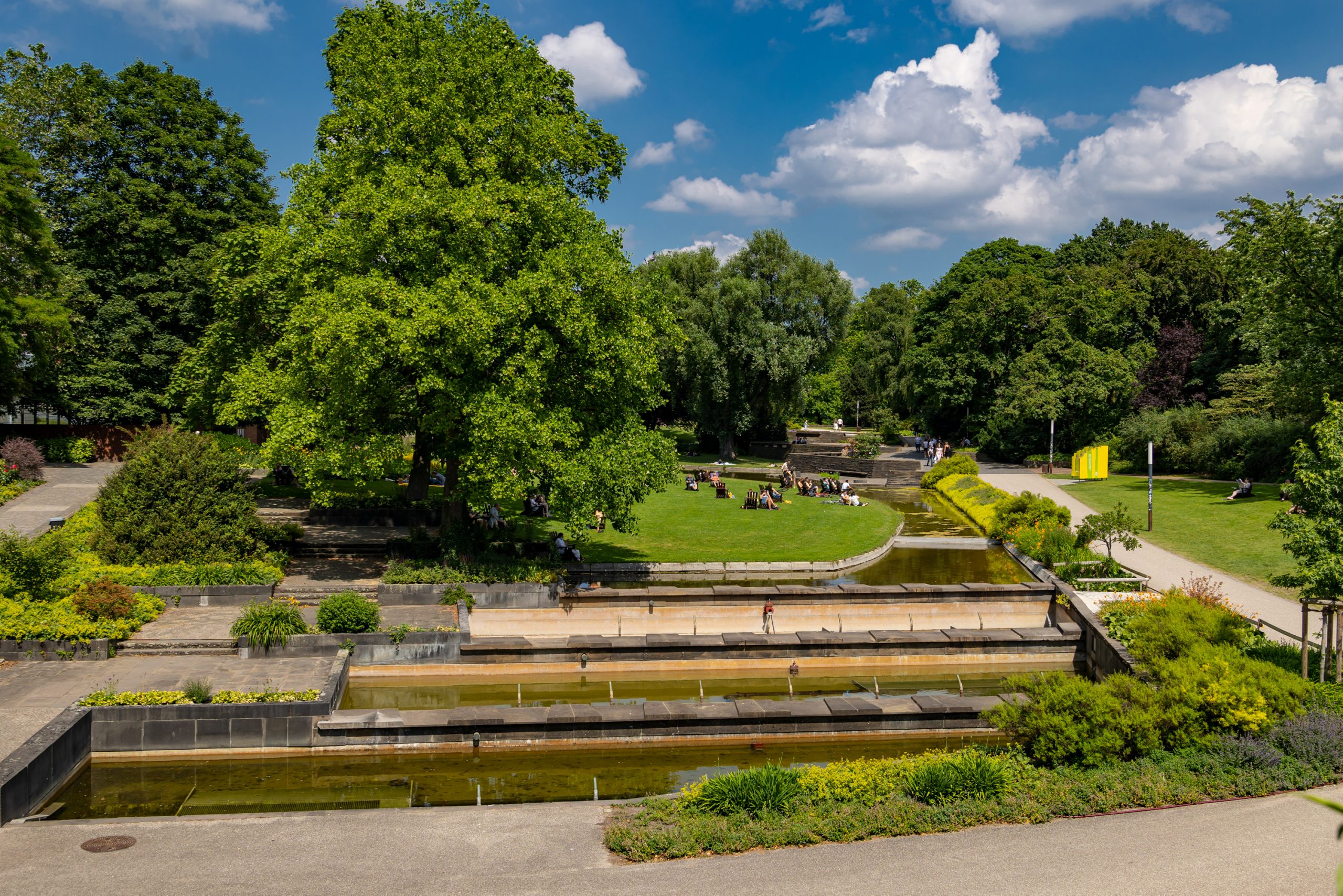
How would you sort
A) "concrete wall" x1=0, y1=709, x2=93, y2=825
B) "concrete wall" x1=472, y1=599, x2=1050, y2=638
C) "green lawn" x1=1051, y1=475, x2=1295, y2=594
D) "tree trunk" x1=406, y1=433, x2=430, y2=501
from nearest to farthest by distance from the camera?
"concrete wall" x1=0, y1=709, x2=93, y2=825 < "concrete wall" x1=472, y1=599, x2=1050, y2=638 < "green lawn" x1=1051, y1=475, x2=1295, y2=594 < "tree trunk" x1=406, y1=433, x2=430, y2=501

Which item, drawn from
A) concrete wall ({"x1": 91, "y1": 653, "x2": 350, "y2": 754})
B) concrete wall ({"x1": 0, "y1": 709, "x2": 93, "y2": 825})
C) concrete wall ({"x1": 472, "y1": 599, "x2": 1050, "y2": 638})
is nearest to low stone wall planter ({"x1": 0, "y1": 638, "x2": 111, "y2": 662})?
concrete wall ({"x1": 0, "y1": 709, "x2": 93, "y2": 825})

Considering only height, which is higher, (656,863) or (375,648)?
(375,648)

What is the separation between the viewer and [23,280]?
3306 centimetres

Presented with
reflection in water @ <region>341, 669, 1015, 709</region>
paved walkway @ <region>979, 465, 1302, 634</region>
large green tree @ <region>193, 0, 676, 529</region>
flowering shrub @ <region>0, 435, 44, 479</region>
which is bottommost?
reflection in water @ <region>341, 669, 1015, 709</region>

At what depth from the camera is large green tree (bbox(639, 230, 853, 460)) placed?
51.8 meters

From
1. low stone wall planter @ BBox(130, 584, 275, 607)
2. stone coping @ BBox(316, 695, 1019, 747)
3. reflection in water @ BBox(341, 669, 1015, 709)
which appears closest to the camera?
stone coping @ BBox(316, 695, 1019, 747)

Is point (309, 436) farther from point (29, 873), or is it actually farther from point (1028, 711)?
point (1028, 711)

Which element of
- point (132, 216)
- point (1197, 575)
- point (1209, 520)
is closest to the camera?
point (1197, 575)

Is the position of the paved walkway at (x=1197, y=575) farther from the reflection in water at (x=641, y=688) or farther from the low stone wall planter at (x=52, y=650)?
the low stone wall planter at (x=52, y=650)

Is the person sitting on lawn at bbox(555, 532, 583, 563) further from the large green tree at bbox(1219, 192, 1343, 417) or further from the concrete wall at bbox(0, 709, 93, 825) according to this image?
the large green tree at bbox(1219, 192, 1343, 417)

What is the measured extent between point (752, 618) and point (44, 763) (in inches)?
581

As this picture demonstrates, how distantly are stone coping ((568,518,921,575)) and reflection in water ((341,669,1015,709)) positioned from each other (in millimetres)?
5459

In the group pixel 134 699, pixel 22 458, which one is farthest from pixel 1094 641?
pixel 22 458

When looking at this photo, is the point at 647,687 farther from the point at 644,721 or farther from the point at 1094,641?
the point at 1094,641
